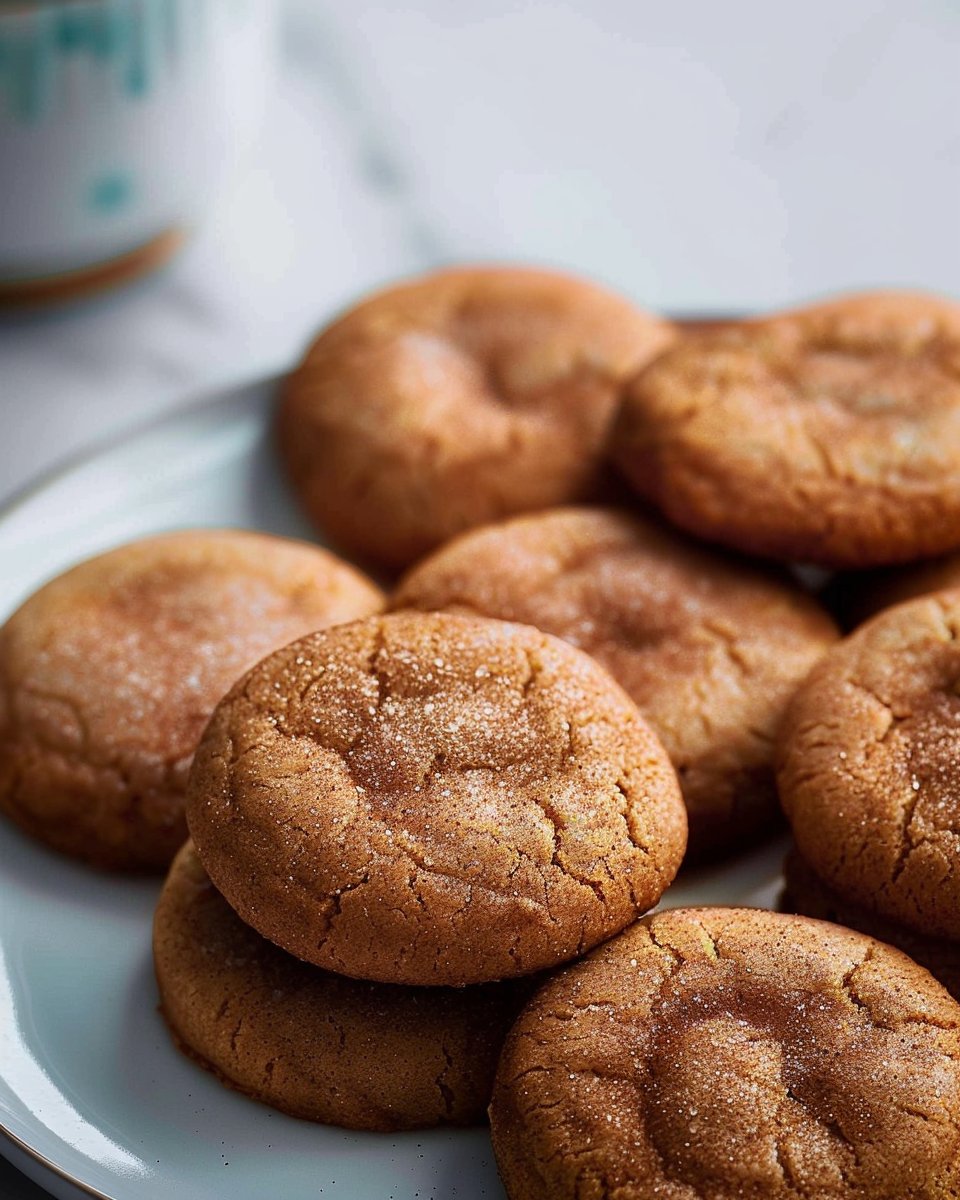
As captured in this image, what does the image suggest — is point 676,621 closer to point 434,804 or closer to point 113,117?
point 434,804

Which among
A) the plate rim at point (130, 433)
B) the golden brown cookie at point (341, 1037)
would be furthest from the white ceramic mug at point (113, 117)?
the golden brown cookie at point (341, 1037)

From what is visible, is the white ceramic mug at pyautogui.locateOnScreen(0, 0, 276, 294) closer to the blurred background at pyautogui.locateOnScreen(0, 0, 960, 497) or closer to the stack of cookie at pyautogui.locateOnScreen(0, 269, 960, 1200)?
the blurred background at pyautogui.locateOnScreen(0, 0, 960, 497)

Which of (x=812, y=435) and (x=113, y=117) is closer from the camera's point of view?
(x=812, y=435)

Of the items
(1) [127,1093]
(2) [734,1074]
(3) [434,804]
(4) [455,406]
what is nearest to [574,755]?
(3) [434,804]

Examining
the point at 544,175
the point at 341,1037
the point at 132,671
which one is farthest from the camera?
the point at 544,175

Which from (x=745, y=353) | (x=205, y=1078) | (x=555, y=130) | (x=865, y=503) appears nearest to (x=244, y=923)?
(x=205, y=1078)
